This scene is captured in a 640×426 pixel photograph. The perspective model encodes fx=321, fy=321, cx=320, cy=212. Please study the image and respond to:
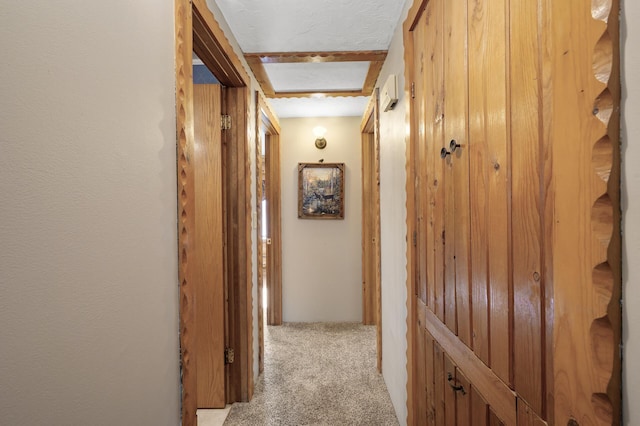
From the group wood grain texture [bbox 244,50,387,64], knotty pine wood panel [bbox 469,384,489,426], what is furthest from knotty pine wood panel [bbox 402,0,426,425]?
wood grain texture [bbox 244,50,387,64]

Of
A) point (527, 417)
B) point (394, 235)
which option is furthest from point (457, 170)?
point (394, 235)

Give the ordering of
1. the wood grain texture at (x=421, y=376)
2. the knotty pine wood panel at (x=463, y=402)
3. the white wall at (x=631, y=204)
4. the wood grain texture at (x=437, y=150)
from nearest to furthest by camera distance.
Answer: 1. the white wall at (x=631, y=204)
2. the knotty pine wood panel at (x=463, y=402)
3. the wood grain texture at (x=437, y=150)
4. the wood grain texture at (x=421, y=376)

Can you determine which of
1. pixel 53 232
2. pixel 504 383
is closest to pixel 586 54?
pixel 504 383

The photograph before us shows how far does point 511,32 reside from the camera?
0.73m

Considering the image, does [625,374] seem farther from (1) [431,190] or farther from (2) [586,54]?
(1) [431,190]

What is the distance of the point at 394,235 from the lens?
2023mm

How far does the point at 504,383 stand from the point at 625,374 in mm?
356

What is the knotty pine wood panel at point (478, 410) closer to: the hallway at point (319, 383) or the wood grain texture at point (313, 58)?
the hallway at point (319, 383)

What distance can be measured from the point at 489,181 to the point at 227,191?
172 cm

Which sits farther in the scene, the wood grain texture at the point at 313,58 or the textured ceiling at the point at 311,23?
the wood grain texture at the point at 313,58

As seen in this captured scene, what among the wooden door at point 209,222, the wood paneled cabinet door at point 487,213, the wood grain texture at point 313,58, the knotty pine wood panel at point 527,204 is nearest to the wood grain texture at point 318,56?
the wood grain texture at point 313,58

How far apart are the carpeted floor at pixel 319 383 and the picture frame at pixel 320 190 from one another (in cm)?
130

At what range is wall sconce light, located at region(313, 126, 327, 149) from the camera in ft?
12.1

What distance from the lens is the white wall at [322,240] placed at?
3.72m
